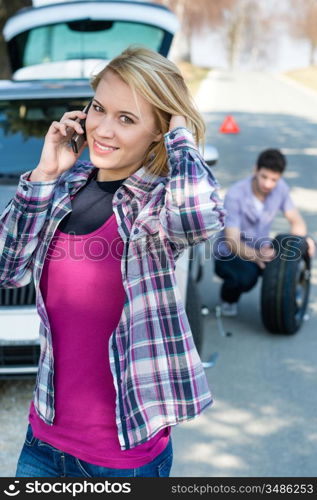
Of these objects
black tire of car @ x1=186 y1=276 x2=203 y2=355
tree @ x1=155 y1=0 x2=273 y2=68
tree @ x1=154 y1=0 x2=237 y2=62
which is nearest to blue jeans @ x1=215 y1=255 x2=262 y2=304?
black tire of car @ x1=186 y1=276 x2=203 y2=355

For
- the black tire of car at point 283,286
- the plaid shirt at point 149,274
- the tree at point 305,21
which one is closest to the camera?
the plaid shirt at point 149,274

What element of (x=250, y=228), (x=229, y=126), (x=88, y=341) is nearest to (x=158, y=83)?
(x=88, y=341)

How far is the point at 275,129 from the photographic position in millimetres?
18031

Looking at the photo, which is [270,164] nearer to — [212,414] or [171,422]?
[212,414]

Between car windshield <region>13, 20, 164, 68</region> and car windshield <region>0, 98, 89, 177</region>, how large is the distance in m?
Result: 1.47

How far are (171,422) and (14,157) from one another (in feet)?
11.2

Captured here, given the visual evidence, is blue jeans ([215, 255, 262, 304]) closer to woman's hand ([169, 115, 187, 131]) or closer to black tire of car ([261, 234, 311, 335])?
black tire of car ([261, 234, 311, 335])

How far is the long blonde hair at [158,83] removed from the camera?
181cm

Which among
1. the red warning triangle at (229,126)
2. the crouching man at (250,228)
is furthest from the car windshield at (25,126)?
the red warning triangle at (229,126)

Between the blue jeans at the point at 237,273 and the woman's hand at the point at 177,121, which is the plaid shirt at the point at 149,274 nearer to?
the woman's hand at the point at 177,121

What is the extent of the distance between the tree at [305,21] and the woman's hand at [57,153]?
262 feet

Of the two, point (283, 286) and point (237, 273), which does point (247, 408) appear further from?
point (237, 273)

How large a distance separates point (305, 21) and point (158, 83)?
86362 mm

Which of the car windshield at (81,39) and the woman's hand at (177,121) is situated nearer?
the woman's hand at (177,121)
